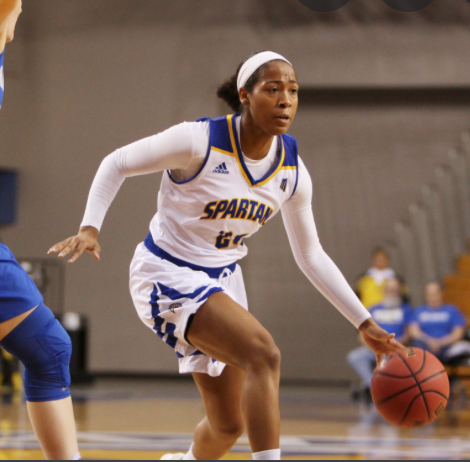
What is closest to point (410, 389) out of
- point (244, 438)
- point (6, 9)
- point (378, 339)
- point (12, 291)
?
point (378, 339)

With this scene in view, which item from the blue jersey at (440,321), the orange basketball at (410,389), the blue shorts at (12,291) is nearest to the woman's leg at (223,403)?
the orange basketball at (410,389)

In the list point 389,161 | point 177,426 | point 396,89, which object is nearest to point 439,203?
point 389,161

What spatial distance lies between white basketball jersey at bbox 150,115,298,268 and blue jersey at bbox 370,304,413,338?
594cm

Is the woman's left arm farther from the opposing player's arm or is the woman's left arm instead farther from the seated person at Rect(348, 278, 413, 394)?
the seated person at Rect(348, 278, 413, 394)

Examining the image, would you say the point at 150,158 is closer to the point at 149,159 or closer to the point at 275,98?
the point at 149,159

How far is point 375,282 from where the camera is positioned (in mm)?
9773

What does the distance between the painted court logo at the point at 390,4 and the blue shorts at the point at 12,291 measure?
1026cm

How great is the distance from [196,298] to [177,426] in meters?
3.58

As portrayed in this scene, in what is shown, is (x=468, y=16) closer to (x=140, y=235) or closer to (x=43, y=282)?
(x=140, y=235)

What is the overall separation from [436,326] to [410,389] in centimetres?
578

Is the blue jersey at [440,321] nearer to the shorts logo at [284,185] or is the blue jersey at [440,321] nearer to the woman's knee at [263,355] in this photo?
the shorts logo at [284,185]

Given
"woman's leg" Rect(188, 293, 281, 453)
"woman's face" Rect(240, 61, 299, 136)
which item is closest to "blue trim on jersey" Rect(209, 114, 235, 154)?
"woman's face" Rect(240, 61, 299, 136)

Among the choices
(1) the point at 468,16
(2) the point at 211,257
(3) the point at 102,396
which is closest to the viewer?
(2) the point at 211,257

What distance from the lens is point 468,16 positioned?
38.8ft
